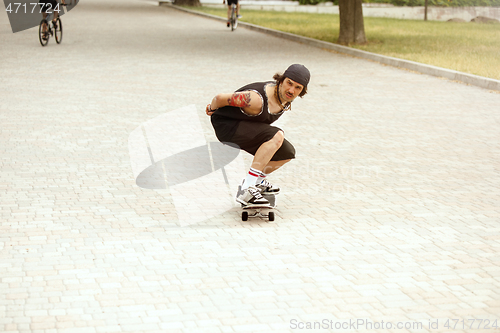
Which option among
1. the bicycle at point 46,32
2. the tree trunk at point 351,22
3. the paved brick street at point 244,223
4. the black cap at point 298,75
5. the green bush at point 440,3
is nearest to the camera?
the paved brick street at point 244,223

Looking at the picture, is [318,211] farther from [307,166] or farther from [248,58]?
[248,58]

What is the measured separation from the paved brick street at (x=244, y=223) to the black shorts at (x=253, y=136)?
0.59 meters

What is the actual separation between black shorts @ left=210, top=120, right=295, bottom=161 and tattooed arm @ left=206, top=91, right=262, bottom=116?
0.16m

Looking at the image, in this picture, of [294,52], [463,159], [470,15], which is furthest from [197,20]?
[463,159]

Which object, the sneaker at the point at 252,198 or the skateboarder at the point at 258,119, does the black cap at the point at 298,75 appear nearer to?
the skateboarder at the point at 258,119

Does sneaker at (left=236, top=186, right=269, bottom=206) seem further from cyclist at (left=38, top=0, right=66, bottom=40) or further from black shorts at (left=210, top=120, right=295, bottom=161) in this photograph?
cyclist at (left=38, top=0, right=66, bottom=40)

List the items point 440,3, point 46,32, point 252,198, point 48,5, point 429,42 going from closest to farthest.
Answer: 1. point 252,198
2. point 48,5
3. point 46,32
4. point 429,42
5. point 440,3

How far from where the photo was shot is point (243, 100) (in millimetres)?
5414

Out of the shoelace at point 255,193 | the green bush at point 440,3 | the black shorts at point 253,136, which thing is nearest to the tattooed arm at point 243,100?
the black shorts at point 253,136

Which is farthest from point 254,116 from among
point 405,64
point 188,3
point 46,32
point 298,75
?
point 188,3

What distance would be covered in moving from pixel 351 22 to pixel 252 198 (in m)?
14.6

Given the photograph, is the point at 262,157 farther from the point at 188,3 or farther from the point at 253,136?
the point at 188,3

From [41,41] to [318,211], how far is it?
1343 centimetres

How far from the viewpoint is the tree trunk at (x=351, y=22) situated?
62.0 feet
